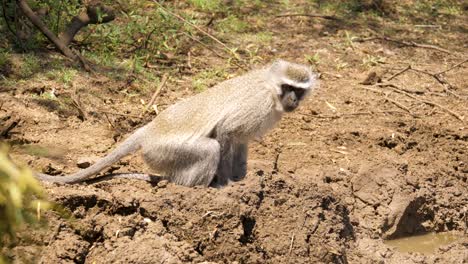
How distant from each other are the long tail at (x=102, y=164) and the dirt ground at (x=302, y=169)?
107 millimetres

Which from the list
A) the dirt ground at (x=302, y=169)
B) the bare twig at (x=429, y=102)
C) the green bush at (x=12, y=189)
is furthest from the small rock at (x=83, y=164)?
the bare twig at (x=429, y=102)

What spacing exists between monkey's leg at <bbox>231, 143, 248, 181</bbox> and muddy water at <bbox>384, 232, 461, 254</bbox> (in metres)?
1.62

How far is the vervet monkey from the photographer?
Result: 231 inches

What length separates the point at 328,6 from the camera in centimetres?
1140

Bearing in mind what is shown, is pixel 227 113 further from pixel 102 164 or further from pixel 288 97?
pixel 102 164

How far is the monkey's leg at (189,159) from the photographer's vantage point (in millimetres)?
5863

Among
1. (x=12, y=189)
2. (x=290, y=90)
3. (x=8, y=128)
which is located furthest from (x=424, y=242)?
(x=12, y=189)

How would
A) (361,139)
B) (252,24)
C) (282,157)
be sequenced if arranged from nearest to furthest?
(282,157) → (361,139) → (252,24)

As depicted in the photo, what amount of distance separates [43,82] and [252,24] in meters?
3.62

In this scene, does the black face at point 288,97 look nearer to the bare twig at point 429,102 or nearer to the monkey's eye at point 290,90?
the monkey's eye at point 290,90

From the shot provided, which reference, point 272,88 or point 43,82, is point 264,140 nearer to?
point 272,88

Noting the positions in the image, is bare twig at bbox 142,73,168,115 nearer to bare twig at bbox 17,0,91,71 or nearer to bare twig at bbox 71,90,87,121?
bare twig at bbox 71,90,87,121

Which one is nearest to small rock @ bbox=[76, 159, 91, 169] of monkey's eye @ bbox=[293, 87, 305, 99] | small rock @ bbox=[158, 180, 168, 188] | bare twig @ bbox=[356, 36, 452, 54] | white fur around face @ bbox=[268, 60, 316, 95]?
small rock @ bbox=[158, 180, 168, 188]

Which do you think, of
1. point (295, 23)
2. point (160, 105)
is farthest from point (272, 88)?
point (295, 23)
